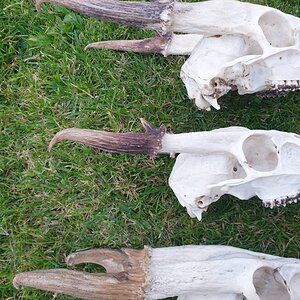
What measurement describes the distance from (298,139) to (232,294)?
1.45ft

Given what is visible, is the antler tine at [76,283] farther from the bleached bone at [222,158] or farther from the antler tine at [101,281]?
the bleached bone at [222,158]

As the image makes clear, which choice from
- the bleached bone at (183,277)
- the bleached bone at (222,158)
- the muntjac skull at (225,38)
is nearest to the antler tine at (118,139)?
the bleached bone at (222,158)

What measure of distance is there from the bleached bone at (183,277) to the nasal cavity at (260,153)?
243mm

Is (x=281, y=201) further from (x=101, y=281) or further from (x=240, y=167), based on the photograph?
(x=101, y=281)

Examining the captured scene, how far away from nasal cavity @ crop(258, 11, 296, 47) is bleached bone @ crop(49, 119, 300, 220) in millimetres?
243

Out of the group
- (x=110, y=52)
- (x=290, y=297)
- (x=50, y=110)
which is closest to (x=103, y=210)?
(x=50, y=110)

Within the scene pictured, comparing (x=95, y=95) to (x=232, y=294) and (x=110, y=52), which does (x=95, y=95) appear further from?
(x=232, y=294)

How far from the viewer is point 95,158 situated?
84.8 inches

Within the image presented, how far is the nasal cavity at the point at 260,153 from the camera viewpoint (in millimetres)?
1820

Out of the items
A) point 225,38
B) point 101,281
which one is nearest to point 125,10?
point 225,38

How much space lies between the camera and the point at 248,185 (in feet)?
5.93

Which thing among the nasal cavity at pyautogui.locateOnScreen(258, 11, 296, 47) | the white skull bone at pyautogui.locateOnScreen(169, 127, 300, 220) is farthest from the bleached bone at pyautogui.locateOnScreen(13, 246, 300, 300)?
the nasal cavity at pyautogui.locateOnScreen(258, 11, 296, 47)

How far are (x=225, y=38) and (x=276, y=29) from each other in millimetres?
147

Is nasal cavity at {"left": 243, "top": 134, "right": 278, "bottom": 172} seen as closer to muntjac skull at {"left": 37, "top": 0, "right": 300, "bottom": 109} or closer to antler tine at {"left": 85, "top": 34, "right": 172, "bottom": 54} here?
muntjac skull at {"left": 37, "top": 0, "right": 300, "bottom": 109}
